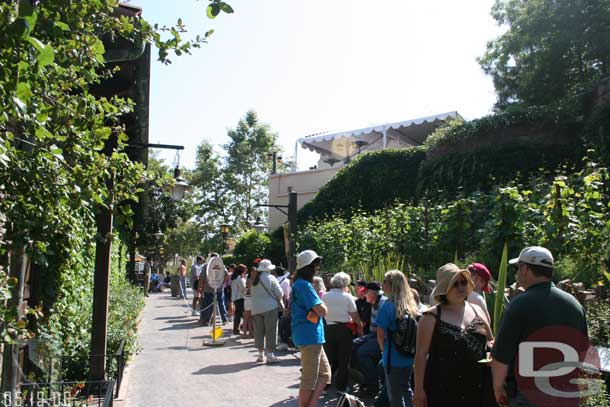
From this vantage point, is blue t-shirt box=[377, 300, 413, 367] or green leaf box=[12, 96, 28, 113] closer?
green leaf box=[12, 96, 28, 113]

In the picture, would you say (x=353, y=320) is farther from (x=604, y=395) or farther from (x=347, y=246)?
(x=347, y=246)

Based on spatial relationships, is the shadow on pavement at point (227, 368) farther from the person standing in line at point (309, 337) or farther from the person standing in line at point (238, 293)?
the person standing in line at point (238, 293)

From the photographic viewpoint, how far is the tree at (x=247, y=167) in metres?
58.0

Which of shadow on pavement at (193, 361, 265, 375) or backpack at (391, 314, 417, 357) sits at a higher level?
backpack at (391, 314, 417, 357)

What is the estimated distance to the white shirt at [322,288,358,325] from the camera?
797cm

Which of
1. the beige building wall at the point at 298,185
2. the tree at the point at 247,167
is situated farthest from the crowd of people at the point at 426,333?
the tree at the point at 247,167

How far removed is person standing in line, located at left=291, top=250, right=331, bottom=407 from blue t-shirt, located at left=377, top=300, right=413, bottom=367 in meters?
0.62

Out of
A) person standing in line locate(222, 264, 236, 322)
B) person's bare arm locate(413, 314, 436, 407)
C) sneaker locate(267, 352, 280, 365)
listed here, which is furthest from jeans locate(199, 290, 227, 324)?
person's bare arm locate(413, 314, 436, 407)

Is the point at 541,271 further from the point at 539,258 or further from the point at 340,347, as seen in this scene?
the point at 340,347

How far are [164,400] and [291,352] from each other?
477 cm

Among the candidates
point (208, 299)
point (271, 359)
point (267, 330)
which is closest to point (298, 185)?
point (208, 299)

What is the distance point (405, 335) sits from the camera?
5.76 metres

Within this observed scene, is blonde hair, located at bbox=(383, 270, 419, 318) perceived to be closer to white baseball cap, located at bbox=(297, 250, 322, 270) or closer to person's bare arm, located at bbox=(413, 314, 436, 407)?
white baseball cap, located at bbox=(297, 250, 322, 270)

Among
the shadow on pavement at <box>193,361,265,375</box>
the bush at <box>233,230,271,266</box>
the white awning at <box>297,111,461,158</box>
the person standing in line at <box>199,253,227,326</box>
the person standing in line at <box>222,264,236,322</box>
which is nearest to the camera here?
the shadow on pavement at <box>193,361,265,375</box>
